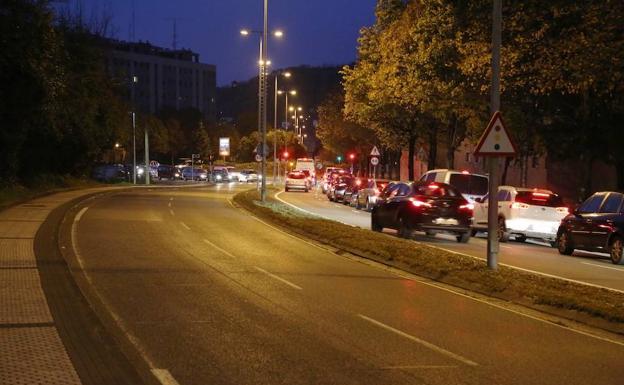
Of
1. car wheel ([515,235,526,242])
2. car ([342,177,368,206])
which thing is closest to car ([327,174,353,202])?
car ([342,177,368,206])

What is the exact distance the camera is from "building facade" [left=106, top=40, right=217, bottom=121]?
15638 centimetres

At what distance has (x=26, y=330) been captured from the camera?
8422mm

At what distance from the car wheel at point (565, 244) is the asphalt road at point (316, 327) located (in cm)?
689

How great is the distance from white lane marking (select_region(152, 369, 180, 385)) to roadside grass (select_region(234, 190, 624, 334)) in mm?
6171

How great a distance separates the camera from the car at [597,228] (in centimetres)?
1852

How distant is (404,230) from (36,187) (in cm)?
2710

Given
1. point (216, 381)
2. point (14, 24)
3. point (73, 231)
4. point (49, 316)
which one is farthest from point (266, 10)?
point (216, 381)

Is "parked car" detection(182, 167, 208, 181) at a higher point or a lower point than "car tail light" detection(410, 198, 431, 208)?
lower

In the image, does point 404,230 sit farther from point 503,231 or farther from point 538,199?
point 538,199

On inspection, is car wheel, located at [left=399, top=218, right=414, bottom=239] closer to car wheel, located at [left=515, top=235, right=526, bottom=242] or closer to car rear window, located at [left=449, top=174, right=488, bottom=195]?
car wheel, located at [left=515, top=235, right=526, bottom=242]

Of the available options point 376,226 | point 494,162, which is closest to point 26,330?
point 494,162

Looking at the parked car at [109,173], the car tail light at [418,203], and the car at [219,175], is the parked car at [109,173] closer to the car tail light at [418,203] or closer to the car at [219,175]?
the car at [219,175]

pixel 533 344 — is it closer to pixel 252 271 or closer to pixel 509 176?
pixel 252 271

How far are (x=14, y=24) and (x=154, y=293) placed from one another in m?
19.2
